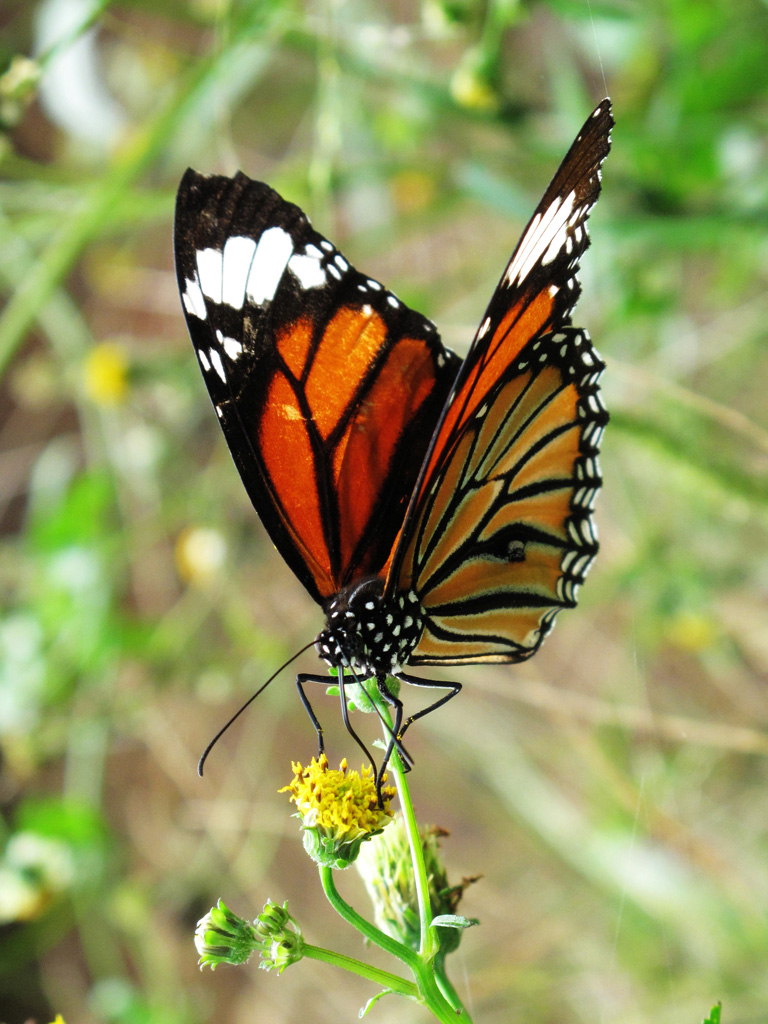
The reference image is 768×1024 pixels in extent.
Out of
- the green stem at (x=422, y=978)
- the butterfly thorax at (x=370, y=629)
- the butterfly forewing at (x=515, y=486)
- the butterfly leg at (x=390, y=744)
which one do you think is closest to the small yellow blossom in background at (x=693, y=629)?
the butterfly forewing at (x=515, y=486)

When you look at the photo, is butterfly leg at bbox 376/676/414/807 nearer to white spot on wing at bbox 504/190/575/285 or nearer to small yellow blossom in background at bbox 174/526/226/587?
white spot on wing at bbox 504/190/575/285

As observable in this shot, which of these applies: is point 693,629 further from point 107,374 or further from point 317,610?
point 107,374

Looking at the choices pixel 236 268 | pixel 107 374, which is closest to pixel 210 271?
pixel 236 268

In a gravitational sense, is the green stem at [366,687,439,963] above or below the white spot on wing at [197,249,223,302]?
below

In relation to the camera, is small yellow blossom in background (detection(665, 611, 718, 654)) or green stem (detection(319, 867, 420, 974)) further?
small yellow blossom in background (detection(665, 611, 718, 654))

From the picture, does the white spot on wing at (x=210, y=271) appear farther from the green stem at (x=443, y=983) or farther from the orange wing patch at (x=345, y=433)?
the green stem at (x=443, y=983)

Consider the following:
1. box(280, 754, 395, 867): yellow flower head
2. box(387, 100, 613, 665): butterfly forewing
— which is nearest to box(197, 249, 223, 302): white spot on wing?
box(387, 100, 613, 665): butterfly forewing

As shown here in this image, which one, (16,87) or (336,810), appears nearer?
(336,810)

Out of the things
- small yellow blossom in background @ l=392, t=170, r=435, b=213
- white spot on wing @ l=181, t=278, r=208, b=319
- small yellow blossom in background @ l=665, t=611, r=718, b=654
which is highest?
small yellow blossom in background @ l=392, t=170, r=435, b=213
